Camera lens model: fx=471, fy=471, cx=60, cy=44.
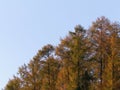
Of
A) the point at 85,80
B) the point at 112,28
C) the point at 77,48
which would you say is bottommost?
the point at 85,80

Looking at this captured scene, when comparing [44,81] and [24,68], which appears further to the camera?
[24,68]

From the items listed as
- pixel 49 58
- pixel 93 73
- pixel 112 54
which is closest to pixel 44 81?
pixel 49 58

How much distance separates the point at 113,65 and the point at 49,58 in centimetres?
1266

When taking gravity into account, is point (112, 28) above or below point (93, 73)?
above

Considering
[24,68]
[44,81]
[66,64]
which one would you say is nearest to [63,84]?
[66,64]

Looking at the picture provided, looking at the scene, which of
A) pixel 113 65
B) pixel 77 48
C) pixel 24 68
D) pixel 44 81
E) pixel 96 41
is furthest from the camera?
pixel 24 68

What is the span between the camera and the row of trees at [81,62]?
45.5 m

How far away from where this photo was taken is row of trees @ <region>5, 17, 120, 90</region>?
149 feet

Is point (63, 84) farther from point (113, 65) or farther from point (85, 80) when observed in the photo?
point (113, 65)

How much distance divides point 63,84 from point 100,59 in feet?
15.4

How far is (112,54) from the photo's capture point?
147 feet

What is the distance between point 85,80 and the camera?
1829 inches

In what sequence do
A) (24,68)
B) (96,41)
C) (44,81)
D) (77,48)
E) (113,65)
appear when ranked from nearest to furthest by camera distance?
(113,65)
(77,48)
(96,41)
(44,81)
(24,68)

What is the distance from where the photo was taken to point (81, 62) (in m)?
46.8
